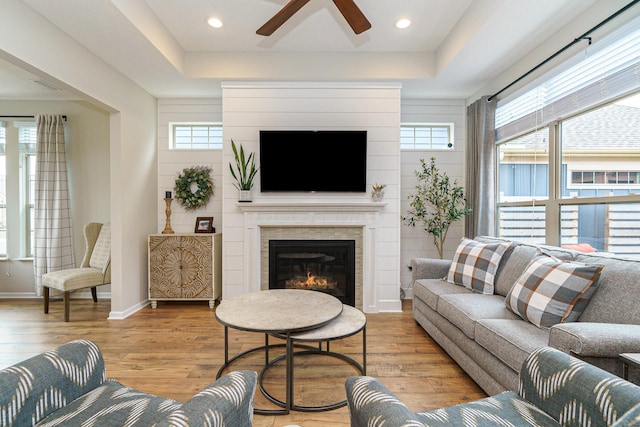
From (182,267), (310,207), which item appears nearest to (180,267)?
(182,267)

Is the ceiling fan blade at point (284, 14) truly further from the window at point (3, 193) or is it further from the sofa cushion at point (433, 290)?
the window at point (3, 193)

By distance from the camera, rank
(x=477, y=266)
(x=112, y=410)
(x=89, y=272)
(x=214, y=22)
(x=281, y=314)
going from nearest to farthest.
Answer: (x=112, y=410), (x=281, y=314), (x=477, y=266), (x=214, y=22), (x=89, y=272)

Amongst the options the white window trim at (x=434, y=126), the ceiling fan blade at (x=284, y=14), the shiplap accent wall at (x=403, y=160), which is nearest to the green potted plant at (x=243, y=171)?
the shiplap accent wall at (x=403, y=160)

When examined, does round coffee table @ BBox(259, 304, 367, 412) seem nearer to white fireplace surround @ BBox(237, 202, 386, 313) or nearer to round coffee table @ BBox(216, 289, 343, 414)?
round coffee table @ BBox(216, 289, 343, 414)

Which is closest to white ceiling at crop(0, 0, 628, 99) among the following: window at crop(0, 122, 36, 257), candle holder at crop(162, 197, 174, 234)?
window at crop(0, 122, 36, 257)

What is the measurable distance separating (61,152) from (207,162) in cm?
182

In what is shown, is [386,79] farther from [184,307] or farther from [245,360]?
[184,307]

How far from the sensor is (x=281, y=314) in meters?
2.08

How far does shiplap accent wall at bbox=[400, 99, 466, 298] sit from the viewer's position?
4270 mm

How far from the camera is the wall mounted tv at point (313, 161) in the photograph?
3.71 meters

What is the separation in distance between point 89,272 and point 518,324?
13.7ft

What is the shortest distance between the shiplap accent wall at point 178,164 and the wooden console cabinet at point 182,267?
45 cm

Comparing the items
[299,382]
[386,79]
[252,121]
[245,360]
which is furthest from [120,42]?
[299,382]

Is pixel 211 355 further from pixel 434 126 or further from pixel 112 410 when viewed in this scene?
pixel 434 126
